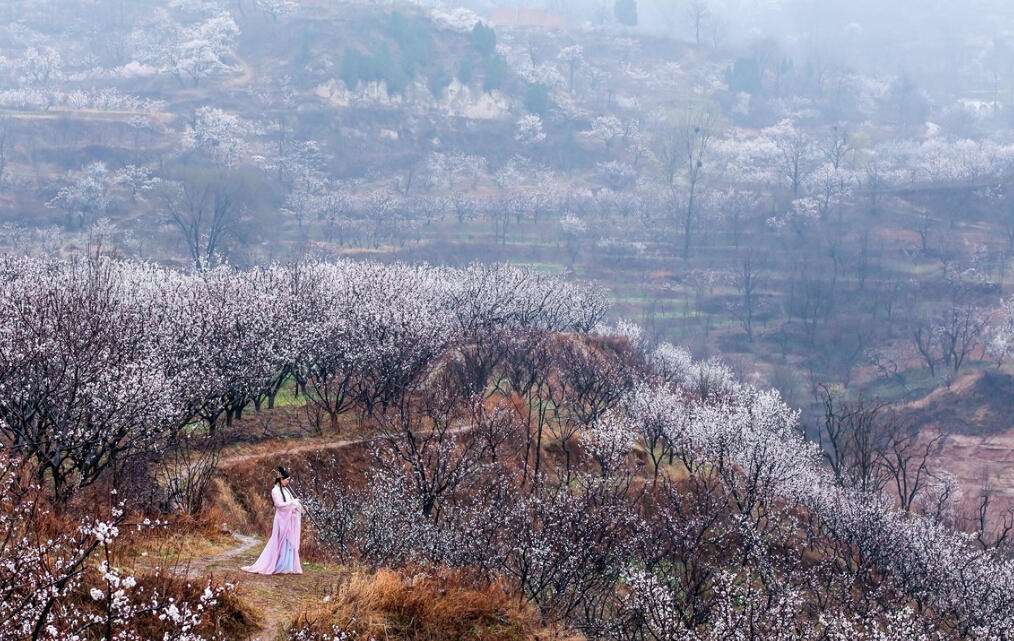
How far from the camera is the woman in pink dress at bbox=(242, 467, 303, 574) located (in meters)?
19.7

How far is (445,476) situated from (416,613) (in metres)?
20.7

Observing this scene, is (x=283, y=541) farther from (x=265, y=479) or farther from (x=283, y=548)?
(x=265, y=479)

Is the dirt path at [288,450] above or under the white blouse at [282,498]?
under

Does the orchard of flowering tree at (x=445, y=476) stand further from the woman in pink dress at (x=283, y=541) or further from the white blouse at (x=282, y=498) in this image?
the white blouse at (x=282, y=498)

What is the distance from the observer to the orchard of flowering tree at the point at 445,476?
2133cm

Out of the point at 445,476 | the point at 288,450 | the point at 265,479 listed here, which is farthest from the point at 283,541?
the point at 288,450

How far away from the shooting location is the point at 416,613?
57.1 feet

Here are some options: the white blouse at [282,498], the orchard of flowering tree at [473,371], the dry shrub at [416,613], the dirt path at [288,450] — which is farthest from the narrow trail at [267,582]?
the dirt path at [288,450]

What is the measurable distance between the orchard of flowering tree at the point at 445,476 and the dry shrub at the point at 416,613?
367 millimetres

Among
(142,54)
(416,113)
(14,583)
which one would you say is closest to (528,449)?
(14,583)

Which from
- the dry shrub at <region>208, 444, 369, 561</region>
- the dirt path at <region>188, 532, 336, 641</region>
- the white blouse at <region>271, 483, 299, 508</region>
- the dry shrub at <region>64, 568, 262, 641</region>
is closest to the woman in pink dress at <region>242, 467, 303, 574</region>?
the white blouse at <region>271, 483, 299, 508</region>

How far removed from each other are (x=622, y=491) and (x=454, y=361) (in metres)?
16.5

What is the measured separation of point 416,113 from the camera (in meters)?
193

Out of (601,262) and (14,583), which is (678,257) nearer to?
(601,262)
